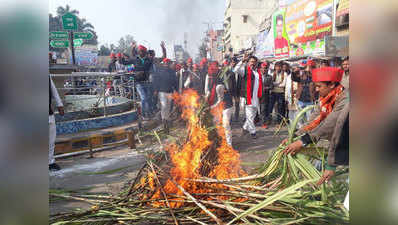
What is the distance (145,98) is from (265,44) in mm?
2156

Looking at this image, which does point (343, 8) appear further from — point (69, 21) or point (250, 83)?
point (69, 21)

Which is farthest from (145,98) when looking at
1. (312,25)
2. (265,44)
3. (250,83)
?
(312,25)

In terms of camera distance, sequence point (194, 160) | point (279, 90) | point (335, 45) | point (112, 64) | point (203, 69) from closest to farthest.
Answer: point (194, 160) → point (112, 64) → point (203, 69) → point (335, 45) → point (279, 90)

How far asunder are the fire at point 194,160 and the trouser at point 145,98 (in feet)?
1.33

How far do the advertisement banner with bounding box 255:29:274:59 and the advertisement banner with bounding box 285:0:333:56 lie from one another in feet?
4.87

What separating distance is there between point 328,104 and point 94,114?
11.3ft

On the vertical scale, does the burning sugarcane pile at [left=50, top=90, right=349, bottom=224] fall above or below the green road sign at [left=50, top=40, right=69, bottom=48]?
below

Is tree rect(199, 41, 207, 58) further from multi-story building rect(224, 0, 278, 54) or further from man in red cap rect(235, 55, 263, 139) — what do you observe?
man in red cap rect(235, 55, 263, 139)

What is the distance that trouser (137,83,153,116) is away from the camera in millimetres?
3520

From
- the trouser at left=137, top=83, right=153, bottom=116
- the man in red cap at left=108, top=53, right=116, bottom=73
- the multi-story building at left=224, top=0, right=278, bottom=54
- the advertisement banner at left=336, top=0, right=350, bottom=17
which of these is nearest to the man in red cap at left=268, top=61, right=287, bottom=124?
the advertisement banner at left=336, top=0, right=350, bottom=17

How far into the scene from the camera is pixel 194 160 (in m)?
2.96

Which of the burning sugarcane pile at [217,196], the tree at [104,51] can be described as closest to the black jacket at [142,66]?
the tree at [104,51]

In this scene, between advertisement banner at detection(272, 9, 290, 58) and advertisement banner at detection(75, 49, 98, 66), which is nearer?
advertisement banner at detection(75, 49, 98, 66)

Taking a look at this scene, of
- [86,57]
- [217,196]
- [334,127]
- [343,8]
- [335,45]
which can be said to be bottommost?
[217,196]
